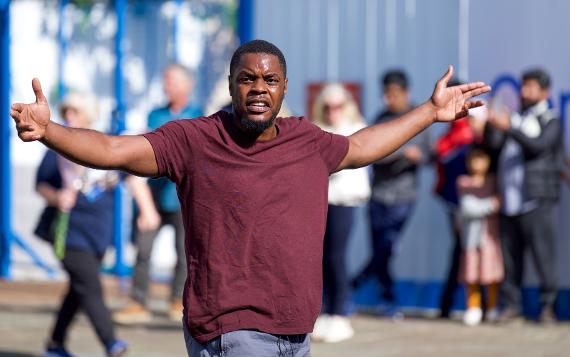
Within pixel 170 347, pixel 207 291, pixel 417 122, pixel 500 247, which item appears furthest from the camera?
pixel 500 247

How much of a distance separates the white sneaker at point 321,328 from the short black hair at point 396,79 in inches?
79.1

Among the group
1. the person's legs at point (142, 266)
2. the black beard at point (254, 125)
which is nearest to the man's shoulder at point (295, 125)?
the black beard at point (254, 125)

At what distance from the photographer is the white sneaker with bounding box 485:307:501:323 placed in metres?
10.3

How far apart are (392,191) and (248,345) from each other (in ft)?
20.1

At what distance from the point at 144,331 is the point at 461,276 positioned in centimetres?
256

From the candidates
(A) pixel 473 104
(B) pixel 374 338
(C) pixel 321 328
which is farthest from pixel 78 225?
(A) pixel 473 104

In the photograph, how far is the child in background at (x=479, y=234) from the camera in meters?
10.3

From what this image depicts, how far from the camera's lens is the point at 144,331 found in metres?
9.73

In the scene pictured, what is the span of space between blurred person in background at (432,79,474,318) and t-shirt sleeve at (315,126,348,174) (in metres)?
5.74

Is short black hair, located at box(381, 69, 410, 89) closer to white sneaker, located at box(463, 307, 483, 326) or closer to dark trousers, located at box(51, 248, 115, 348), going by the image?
white sneaker, located at box(463, 307, 483, 326)

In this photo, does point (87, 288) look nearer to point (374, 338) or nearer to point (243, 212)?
point (374, 338)

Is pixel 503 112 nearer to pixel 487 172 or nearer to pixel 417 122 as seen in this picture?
pixel 487 172

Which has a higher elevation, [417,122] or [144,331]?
[417,122]

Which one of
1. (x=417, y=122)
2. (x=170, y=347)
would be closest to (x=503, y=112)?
(x=170, y=347)
